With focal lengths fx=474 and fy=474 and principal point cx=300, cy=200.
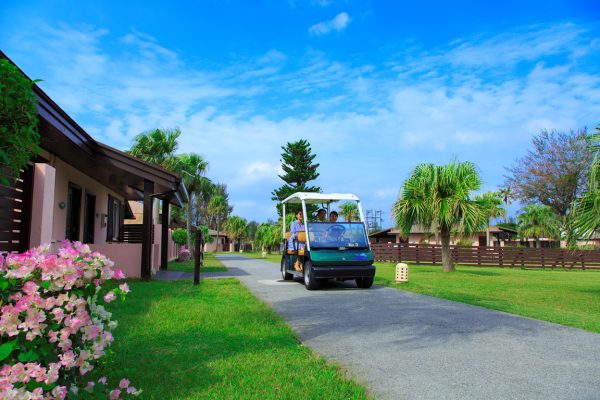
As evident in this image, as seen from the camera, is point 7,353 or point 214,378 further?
point 214,378

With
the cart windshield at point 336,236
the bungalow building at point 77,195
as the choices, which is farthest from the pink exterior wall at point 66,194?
the cart windshield at point 336,236

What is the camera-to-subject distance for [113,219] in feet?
61.0

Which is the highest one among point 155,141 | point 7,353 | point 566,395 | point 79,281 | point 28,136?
point 155,141

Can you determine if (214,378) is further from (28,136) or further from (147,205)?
(147,205)

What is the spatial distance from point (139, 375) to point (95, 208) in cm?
1257

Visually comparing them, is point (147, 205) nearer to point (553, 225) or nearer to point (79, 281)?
point (79, 281)

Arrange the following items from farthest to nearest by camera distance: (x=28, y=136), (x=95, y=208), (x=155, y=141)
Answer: (x=155, y=141) < (x=95, y=208) < (x=28, y=136)

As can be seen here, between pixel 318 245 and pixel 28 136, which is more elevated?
pixel 28 136

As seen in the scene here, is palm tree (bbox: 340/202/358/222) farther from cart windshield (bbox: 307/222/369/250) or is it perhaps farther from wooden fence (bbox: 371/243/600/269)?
wooden fence (bbox: 371/243/600/269)

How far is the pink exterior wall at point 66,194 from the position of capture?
448 inches

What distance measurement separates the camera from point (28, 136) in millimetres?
3197

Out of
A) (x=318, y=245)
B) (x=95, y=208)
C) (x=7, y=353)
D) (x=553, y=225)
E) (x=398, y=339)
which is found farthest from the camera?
(x=553, y=225)

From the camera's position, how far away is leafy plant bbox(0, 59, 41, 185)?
121 inches

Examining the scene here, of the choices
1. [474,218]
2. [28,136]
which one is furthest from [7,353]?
[474,218]
